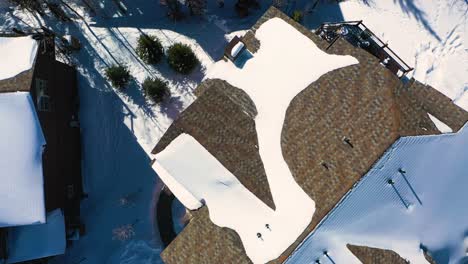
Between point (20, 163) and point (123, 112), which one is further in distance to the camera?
point (123, 112)

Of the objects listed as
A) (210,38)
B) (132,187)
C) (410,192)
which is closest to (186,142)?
(132,187)

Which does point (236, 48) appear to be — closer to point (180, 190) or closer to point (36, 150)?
point (180, 190)

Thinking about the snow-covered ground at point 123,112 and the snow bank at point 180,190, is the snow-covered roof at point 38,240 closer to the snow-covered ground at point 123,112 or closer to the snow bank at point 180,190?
the snow-covered ground at point 123,112

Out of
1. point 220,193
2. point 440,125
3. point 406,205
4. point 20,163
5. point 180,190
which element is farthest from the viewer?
point 180,190

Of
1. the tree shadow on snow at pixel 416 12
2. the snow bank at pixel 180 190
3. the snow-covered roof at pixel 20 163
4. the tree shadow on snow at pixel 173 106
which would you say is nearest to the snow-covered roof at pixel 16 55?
the snow-covered roof at pixel 20 163

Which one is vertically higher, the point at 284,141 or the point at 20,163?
the point at 284,141

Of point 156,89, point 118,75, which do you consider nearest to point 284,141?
point 156,89

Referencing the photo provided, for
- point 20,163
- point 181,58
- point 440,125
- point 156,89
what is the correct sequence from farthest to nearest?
point 181,58
point 156,89
point 20,163
point 440,125

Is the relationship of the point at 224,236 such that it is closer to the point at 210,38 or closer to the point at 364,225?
the point at 364,225

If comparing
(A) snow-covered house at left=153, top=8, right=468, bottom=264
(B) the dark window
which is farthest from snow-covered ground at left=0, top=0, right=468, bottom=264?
(A) snow-covered house at left=153, top=8, right=468, bottom=264
